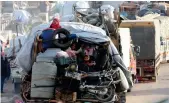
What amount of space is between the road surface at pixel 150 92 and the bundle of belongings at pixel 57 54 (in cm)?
337

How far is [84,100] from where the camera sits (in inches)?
364

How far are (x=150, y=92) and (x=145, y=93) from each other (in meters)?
0.20

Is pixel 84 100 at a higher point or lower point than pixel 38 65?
lower

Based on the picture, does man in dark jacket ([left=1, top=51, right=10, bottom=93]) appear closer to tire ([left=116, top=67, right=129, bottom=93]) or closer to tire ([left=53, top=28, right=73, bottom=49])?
tire ([left=53, top=28, right=73, bottom=49])

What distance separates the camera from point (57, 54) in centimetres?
943

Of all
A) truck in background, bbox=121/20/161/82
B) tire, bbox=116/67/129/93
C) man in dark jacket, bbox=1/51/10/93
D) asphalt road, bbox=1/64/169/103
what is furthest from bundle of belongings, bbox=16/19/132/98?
truck in background, bbox=121/20/161/82

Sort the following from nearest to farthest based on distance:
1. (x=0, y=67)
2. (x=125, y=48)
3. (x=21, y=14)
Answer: (x=125, y=48), (x=0, y=67), (x=21, y=14)

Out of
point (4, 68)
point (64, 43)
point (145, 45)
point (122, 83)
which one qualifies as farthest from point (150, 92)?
point (64, 43)

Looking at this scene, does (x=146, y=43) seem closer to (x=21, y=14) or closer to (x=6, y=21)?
(x=21, y=14)

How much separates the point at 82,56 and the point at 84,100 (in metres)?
0.96

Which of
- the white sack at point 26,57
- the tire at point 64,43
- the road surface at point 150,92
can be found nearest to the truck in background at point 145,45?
the road surface at point 150,92

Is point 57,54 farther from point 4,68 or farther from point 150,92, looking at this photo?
point 150,92

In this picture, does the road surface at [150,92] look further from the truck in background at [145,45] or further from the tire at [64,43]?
the tire at [64,43]

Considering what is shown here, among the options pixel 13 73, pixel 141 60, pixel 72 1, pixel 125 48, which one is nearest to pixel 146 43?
pixel 141 60
